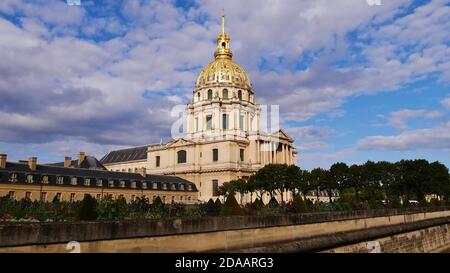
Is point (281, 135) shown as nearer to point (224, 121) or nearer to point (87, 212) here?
point (224, 121)

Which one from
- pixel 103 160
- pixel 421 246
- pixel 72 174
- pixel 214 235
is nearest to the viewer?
pixel 214 235

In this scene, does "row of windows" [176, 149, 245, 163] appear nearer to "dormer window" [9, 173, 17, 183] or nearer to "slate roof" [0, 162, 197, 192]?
"slate roof" [0, 162, 197, 192]

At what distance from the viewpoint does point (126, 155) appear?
345 feet

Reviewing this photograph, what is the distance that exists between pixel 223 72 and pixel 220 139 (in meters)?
16.6

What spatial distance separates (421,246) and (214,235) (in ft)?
69.9

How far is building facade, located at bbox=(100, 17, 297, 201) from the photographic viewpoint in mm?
82750

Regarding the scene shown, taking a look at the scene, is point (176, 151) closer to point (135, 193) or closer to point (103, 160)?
point (135, 193)

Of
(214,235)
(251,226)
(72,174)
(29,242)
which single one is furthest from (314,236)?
(72,174)

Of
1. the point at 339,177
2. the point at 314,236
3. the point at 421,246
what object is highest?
the point at 339,177

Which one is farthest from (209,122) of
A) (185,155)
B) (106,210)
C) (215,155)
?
(106,210)

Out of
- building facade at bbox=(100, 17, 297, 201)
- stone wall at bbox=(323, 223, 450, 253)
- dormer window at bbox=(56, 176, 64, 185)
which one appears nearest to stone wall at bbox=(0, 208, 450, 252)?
stone wall at bbox=(323, 223, 450, 253)

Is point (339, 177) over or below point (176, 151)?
below

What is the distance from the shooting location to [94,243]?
792 cm

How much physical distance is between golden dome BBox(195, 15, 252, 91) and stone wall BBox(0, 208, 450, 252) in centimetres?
7391
